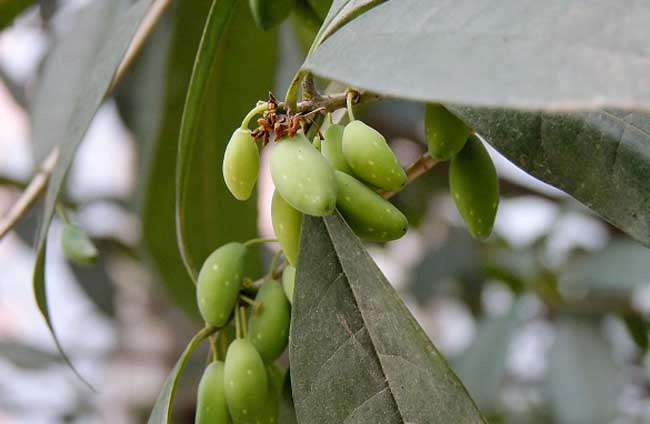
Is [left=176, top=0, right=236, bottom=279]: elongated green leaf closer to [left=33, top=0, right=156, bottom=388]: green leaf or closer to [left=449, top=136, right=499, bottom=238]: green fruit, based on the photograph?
[left=33, top=0, right=156, bottom=388]: green leaf

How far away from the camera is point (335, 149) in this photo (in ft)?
1.65

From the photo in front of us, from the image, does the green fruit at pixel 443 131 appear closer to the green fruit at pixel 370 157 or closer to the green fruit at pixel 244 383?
the green fruit at pixel 370 157

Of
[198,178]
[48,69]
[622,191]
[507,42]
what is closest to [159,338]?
[198,178]

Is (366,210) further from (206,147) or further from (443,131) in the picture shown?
(206,147)

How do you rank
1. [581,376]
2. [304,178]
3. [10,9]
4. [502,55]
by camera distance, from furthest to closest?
[581,376], [10,9], [304,178], [502,55]

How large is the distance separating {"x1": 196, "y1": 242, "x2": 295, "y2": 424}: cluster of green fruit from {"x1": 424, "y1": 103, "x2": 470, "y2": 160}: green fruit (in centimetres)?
12

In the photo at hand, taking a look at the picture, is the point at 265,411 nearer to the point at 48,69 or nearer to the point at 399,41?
the point at 399,41

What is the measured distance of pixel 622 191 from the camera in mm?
485

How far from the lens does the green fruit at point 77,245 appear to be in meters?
0.73

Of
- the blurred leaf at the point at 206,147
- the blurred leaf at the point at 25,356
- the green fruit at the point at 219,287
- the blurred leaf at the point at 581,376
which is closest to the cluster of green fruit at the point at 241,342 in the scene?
the green fruit at the point at 219,287

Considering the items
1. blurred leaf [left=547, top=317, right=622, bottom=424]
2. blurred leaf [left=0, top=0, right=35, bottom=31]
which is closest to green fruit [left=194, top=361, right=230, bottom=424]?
blurred leaf [left=0, top=0, right=35, bottom=31]

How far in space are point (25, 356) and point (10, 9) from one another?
2.54 feet

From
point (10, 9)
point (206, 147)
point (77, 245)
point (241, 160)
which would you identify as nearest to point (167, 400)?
point (241, 160)

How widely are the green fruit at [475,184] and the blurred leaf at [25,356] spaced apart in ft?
4.31
